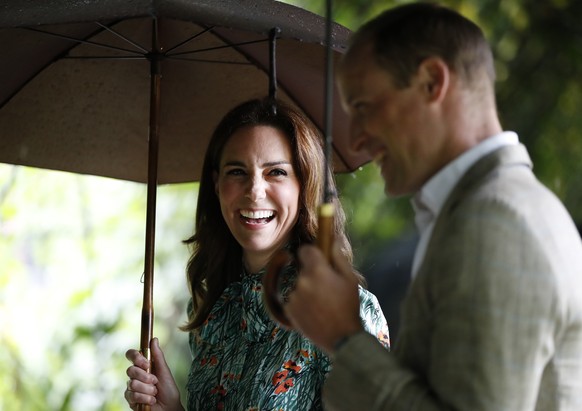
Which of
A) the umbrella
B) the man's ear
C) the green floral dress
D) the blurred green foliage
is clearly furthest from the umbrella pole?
the blurred green foliage

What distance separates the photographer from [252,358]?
250 centimetres

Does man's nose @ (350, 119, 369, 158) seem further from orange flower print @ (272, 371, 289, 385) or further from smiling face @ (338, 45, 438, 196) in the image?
orange flower print @ (272, 371, 289, 385)

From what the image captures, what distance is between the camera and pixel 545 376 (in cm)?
142

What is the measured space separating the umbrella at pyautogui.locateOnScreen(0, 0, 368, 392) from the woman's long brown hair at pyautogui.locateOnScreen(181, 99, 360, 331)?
0.32ft

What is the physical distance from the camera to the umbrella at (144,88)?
2711 mm

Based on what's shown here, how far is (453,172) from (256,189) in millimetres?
1126

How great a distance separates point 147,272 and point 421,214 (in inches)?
48.7

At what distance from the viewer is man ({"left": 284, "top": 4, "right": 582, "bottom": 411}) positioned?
1307 millimetres

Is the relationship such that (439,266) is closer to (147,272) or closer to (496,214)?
(496,214)

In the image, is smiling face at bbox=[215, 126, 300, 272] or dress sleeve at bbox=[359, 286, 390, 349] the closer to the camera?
dress sleeve at bbox=[359, 286, 390, 349]

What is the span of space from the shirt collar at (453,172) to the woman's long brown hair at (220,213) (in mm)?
994

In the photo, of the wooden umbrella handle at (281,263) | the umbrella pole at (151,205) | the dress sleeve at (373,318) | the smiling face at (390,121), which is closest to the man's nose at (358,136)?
the smiling face at (390,121)

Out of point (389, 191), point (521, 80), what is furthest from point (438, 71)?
point (521, 80)

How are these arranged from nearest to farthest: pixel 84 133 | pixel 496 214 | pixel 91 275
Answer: pixel 496 214 → pixel 84 133 → pixel 91 275
